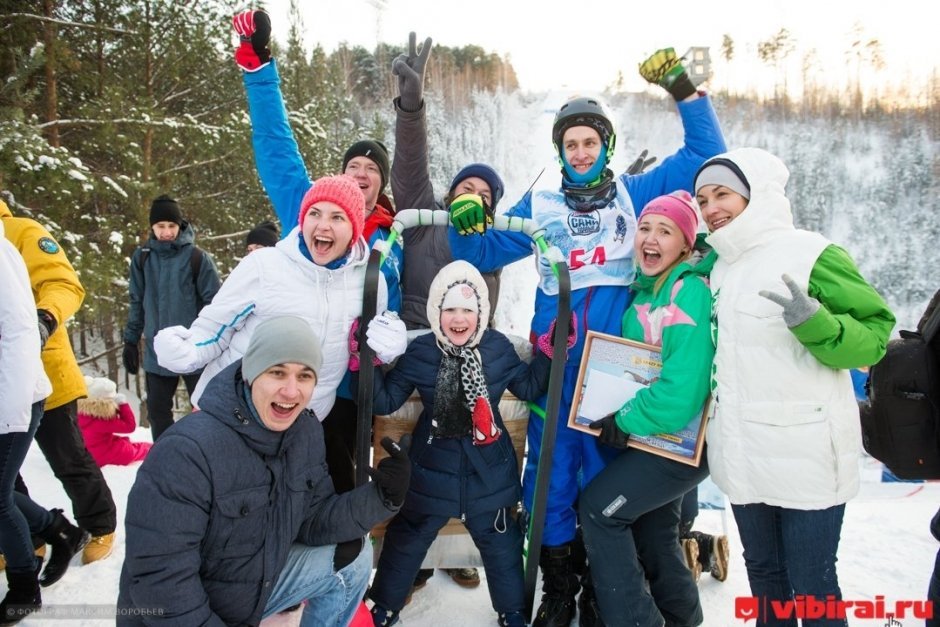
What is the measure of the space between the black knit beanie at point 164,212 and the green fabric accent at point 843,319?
16.0 feet

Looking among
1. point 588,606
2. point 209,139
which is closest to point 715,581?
point 588,606

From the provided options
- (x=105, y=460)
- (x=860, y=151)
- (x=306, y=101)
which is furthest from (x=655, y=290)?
(x=860, y=151)

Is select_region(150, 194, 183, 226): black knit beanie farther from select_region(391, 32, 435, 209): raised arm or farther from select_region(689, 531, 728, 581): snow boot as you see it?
select_region(689, 531, 728, 581): snow boot

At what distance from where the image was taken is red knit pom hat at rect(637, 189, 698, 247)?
2443 mm

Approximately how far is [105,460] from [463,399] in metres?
4.55

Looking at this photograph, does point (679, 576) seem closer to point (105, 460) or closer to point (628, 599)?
point (628, 599)

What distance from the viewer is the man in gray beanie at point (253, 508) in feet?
5.52

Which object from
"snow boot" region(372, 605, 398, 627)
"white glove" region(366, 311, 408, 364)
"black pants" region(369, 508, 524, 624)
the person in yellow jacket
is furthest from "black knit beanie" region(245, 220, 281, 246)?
"snow boot" region(372, 605, 398, 627)

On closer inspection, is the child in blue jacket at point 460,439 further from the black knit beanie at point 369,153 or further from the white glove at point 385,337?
the black knit beanie at point 369,153

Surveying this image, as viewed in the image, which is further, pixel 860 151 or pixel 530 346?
pixel 860 151

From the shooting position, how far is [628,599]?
2.40 m

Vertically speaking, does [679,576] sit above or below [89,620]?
above

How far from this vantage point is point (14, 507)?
2682 millimetres

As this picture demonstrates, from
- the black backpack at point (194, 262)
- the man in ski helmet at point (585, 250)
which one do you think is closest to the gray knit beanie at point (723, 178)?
the man in ski helmet at point (585, 250)
